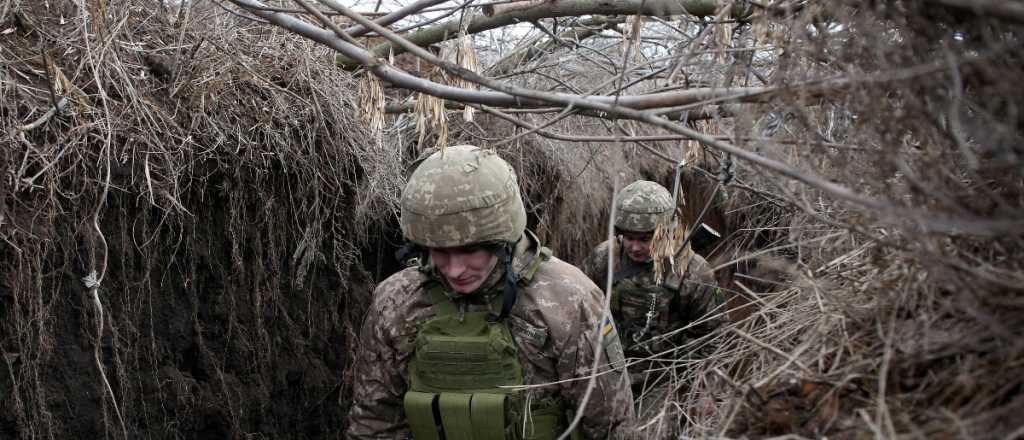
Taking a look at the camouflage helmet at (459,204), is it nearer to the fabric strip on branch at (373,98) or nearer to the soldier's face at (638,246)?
the fabric strip on branch at (373,98)

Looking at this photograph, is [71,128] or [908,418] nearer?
[908,418]

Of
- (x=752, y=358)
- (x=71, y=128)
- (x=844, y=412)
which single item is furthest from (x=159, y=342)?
(x=844, y=412)

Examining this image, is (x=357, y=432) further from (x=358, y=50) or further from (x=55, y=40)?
(x=55, y=40)

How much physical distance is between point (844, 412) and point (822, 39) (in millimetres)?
723

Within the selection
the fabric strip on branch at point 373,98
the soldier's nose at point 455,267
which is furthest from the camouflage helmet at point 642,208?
the fabric strip on branch at point 373,98

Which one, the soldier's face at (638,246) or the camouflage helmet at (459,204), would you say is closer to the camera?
the camouflage helmet at (459,204)

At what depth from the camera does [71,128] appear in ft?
11.5

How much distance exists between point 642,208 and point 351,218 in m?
1.81

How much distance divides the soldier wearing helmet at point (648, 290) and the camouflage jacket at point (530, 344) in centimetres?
Result: 193

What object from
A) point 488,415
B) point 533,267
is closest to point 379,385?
point 488,415

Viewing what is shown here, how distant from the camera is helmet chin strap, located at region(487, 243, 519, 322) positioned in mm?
3008

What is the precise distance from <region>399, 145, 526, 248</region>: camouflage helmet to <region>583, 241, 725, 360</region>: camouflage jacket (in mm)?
2183

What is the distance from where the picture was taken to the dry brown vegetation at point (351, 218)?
4.60ft

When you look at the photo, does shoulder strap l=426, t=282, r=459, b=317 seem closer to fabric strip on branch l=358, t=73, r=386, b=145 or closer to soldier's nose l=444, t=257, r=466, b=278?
soldier's nose l=444, t=257, r=466, b=278
